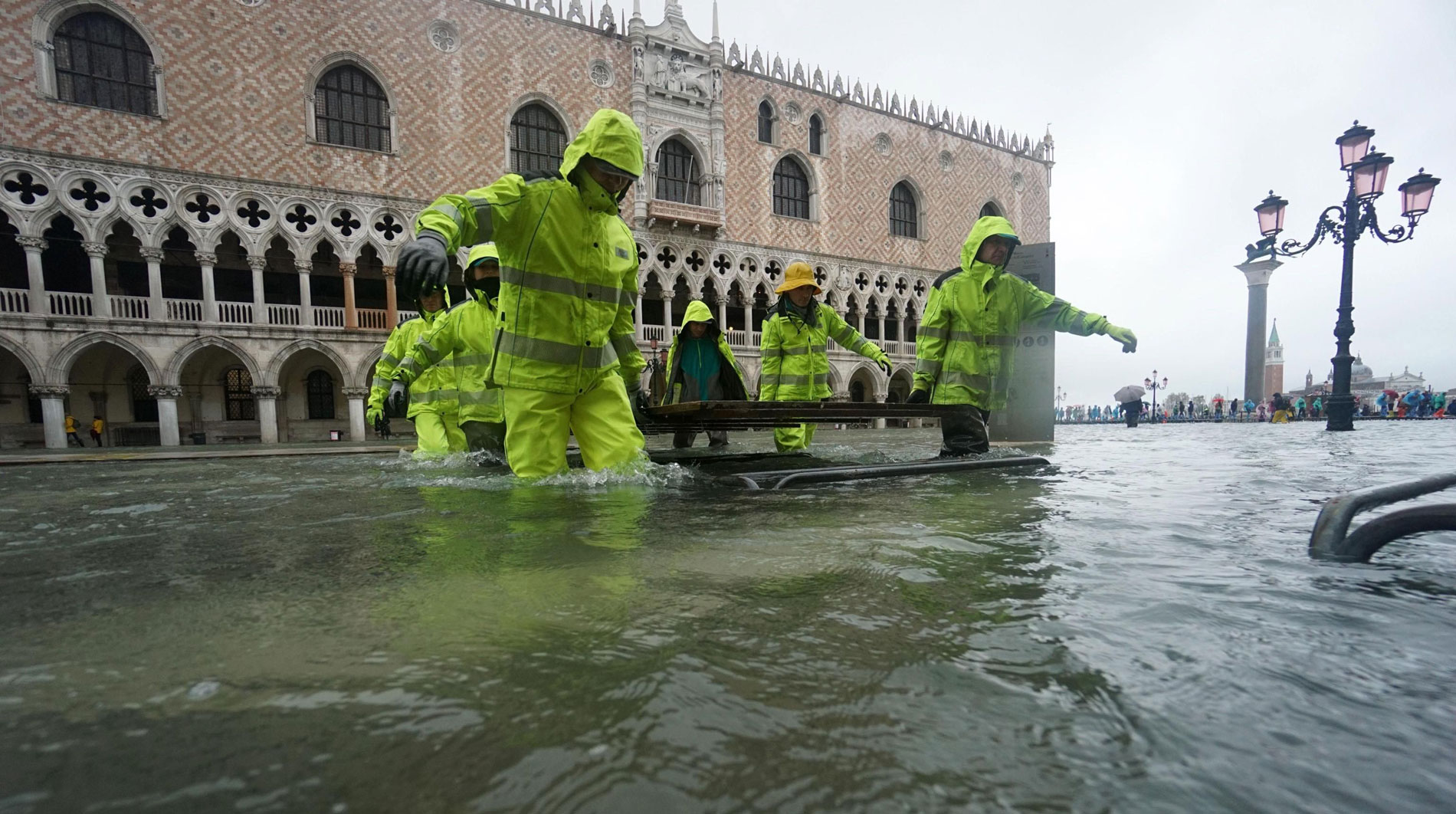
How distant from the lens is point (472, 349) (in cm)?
504

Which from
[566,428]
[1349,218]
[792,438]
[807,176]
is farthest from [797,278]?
[807,176]

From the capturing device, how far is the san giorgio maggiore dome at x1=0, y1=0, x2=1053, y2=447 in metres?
14.4

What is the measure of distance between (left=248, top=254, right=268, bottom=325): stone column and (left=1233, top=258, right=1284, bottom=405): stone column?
2996 centimetres

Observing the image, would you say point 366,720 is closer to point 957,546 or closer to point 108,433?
point 957,546

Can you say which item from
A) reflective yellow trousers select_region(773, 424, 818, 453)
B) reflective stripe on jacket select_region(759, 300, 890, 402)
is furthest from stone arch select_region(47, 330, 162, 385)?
reflective yellow trousers select_region(773, 424, 818, 453)

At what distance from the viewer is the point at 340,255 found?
17000 millimetres

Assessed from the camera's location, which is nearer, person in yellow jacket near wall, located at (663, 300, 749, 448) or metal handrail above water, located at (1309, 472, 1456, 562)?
metal handrail above water, located at (1309, 472, 1456, 562)

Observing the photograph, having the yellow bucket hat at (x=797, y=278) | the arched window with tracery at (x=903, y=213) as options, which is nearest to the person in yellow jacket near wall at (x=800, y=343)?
the yellow bucket hat at (x=797, y=278)

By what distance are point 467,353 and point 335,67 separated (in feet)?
56.2

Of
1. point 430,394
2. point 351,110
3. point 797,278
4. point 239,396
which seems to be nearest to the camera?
point 430,394

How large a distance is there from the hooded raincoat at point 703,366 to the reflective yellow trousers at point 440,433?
7.23 feet

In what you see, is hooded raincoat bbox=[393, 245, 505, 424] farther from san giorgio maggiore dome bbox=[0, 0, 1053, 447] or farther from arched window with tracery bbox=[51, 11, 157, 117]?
arched window with tracery bbox=[51, 11, 157, 117]

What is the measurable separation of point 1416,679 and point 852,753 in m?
0.93

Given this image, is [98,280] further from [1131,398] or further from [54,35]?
[1131,398]
